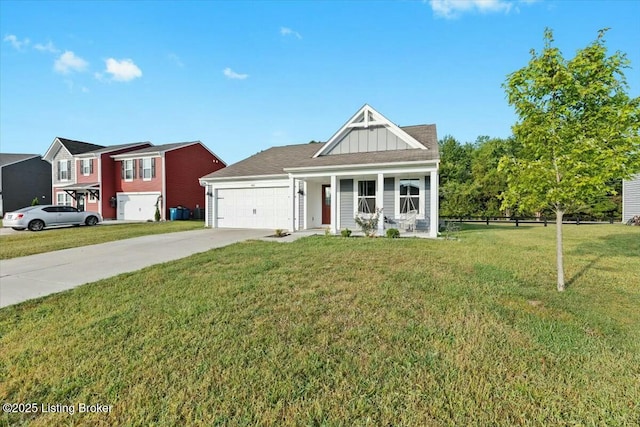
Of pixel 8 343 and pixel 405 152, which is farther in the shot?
pixel 405 152

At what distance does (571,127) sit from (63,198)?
1443 inches

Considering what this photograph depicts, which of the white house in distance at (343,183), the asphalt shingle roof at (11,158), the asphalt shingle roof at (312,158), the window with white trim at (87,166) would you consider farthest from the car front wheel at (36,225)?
the asphalt shingle roof at (11,158)

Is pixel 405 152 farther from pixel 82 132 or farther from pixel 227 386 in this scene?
pixel 82 132

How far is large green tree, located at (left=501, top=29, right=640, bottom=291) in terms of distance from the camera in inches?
201

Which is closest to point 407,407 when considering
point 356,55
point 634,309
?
point 634,309

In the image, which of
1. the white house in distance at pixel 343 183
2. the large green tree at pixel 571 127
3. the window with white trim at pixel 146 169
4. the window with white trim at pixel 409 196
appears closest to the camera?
the large green tree at pixel 571 127

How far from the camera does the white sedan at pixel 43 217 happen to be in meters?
16.0

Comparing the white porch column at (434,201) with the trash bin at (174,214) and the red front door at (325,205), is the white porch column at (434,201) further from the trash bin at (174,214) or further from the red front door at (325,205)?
the trash bin at (174,214)

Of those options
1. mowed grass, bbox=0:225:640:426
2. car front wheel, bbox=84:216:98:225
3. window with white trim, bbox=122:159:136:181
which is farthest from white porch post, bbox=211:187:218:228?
window with white trim, bbox=122:159:136:181

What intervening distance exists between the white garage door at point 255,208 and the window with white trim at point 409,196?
5.54 metres

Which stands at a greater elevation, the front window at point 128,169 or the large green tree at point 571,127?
the front window at point 128,169

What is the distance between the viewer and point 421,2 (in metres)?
11.2

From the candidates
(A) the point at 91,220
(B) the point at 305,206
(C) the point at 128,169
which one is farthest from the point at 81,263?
(C) the point at 128,169

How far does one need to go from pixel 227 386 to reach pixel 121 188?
92.3 feet
